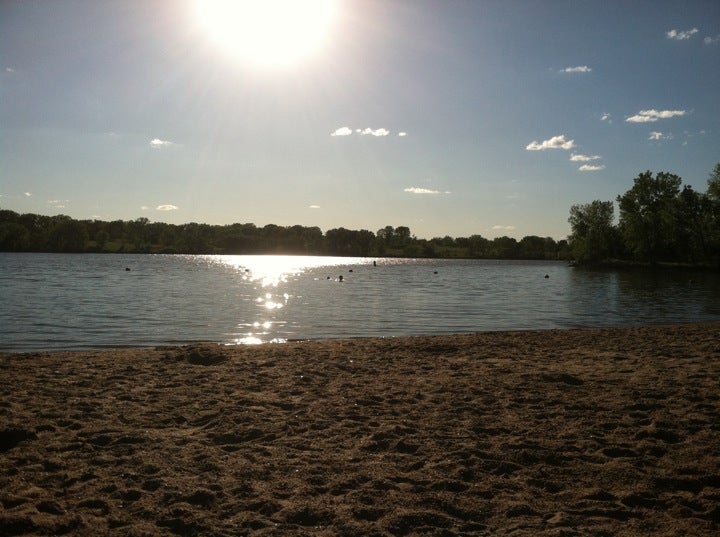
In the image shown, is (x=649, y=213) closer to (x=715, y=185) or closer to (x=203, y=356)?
(x=715, y=185)

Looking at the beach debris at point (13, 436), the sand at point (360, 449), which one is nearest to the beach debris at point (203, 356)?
the sand at point (360, 449)

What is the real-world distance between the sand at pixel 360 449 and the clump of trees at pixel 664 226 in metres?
90.3

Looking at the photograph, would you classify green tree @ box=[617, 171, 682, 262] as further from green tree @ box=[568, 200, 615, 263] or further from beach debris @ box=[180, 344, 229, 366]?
beach debris @ box=[180, 344, 229, 366]

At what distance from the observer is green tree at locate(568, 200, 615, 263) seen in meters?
118

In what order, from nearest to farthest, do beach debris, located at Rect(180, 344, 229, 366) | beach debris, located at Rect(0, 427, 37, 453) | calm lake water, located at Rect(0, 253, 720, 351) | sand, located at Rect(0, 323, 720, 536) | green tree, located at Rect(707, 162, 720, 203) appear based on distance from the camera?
sand, located at Rect(0, 323, 720, 536)
beach debris, located at Rect(0, 427, 37, 453)
beach debris, located at Rect(180, 344, 229, 366)
calm lake water, located at Rect(0, 253, 720, 351)
green tree, located at Rect(707, 162, 720, 203)

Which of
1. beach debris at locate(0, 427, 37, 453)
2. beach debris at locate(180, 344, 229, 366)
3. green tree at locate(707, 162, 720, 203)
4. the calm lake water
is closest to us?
beach debris at locate(0, 427, 37, 453)

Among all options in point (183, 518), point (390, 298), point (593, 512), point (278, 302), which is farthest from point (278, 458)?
point (390, 298)

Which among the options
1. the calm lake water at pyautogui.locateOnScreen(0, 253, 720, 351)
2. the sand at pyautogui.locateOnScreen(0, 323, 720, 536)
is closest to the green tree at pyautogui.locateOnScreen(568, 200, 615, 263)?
the calm lake water at pyautogui.locateOnScreen(0, 253, 720, 351)

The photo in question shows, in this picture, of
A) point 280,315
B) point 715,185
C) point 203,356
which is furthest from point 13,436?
point 715,185

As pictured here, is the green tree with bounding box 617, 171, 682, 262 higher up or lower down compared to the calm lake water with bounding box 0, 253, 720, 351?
higher up

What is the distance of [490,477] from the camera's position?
636 centimetres

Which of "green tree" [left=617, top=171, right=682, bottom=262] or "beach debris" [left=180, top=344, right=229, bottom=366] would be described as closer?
"beach debris" [left=180, top=344, right=229, bottom=366]

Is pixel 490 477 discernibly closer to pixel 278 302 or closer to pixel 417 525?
pixel 417 525

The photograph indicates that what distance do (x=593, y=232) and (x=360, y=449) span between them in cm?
12240
